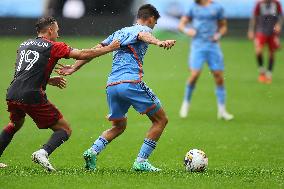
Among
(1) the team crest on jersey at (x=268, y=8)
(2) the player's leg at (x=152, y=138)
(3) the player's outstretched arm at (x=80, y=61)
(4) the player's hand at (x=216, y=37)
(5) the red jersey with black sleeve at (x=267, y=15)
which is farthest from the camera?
(1) the team crest on jersey at (x=268, y=8)

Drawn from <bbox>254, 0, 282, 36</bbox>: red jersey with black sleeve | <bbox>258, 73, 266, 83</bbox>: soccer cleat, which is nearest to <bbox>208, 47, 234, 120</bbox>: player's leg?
<bbox>254, 0, 282, 36</bbox>: red jersey with black sleeve

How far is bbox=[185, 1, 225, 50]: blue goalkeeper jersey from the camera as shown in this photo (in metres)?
17.2

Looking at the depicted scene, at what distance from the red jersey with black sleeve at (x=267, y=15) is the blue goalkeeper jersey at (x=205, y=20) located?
621cm

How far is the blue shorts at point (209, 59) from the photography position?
55.3ft

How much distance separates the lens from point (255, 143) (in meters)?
13.7

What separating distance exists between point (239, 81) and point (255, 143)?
11.4 m

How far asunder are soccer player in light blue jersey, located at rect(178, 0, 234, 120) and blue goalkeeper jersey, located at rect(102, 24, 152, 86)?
653cm

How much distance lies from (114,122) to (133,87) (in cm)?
69

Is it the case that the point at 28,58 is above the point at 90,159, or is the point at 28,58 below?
above

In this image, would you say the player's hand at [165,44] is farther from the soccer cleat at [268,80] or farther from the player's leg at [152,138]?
the soccer cleat at [268,80]

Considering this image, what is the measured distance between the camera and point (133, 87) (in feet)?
33.9

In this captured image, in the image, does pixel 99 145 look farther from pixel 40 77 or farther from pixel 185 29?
pixel 185 29

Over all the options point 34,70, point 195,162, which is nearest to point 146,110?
point 195,162

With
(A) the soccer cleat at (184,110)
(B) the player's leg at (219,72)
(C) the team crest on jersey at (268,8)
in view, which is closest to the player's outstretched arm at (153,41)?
(B) the player's leg at (219,72)
